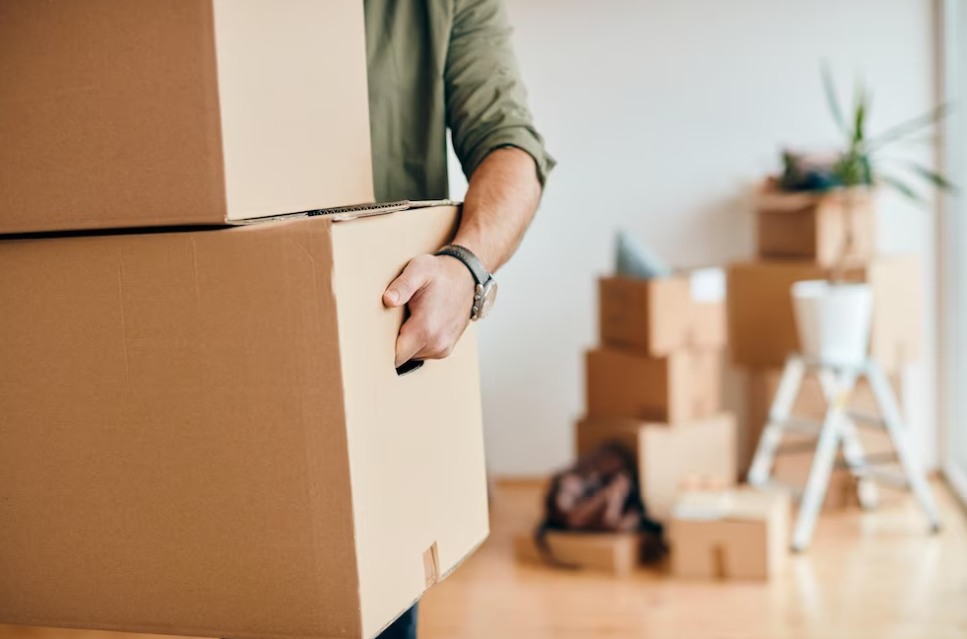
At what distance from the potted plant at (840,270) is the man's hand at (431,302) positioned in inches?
99.0

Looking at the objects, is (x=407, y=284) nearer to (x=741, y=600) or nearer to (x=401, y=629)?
(x=401, y=629)

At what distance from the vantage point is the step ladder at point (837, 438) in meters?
3.47

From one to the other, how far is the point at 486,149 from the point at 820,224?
2.62 meters

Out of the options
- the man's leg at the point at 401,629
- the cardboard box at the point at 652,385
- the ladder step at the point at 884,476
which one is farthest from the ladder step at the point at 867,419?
the man's leg at the point at 401,629

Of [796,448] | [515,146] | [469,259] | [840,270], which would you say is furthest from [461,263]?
[796,448]

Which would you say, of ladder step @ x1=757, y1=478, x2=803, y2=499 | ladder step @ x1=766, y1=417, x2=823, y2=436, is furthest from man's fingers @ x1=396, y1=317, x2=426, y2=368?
ladder step @ x1=766, y1=417, x2=823, y2=436

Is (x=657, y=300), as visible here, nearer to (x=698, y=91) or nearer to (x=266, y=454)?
(x=698, y=91)

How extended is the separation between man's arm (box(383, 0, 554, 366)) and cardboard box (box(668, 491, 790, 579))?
209cm

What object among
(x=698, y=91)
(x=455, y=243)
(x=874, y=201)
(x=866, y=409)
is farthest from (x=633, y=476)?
(x=455, y=243)

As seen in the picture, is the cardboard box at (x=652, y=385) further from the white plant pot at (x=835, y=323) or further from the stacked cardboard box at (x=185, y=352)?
the stacked cardboard box at (x=185, y=352)

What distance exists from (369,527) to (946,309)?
3.62m

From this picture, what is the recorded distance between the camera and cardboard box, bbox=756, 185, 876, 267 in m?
3.63

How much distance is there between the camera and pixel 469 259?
1084 millimetres

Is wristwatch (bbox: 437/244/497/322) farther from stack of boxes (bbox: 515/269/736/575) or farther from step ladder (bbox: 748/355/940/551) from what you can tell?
step ladder (bbox: 748/355/940/551)
